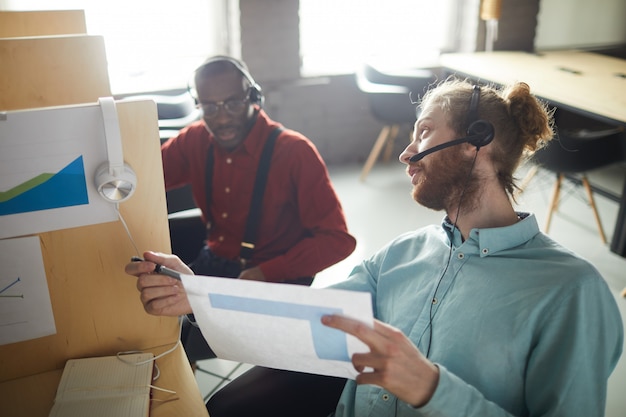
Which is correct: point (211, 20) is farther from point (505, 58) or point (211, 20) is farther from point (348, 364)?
point (348, 364)

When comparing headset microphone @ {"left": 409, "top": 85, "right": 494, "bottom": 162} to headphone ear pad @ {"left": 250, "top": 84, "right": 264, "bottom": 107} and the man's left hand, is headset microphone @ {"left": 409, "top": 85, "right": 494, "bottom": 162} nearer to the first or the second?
the man's left hand

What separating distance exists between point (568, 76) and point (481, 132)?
A: 112 inches

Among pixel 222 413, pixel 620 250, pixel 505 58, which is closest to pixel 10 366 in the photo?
pixel 222 413

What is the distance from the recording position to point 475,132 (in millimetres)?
1225

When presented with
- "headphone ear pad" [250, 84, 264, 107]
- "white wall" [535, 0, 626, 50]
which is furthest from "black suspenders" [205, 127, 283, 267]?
"white wall" [535, 0, 626, 50]

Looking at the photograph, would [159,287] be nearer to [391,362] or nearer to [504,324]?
[391,362]

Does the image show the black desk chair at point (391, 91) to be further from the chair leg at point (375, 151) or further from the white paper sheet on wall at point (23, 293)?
the white paper sheet on wall at point (23, 293)

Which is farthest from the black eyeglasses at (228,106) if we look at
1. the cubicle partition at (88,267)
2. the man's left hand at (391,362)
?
the man's left hand at (391,362)

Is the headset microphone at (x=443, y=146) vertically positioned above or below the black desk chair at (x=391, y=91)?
above

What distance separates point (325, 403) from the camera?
1.32 metres

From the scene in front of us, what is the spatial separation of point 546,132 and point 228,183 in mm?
1011

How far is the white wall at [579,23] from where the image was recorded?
4.79 m

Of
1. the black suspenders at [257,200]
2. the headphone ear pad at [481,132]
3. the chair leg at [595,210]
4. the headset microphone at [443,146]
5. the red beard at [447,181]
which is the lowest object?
the chair leg at [595,210]

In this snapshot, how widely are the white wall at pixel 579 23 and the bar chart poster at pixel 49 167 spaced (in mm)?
4552
